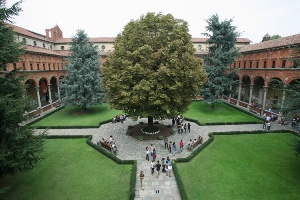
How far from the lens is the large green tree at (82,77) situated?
1129 inches

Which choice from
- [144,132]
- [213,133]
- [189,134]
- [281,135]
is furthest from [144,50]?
[281,135]

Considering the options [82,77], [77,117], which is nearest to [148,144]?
[77,117]

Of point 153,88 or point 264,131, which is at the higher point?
point 153,88

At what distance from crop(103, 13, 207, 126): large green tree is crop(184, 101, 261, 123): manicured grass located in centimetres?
975

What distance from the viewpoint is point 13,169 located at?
9.95m

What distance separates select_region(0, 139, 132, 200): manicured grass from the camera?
460 inches

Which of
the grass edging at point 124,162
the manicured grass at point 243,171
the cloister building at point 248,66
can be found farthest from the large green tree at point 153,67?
the cloister building at point 248,66

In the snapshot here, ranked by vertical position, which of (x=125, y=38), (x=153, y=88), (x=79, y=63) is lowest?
(x=153, y=88)

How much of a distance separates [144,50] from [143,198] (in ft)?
39.6

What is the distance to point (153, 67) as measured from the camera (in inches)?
700

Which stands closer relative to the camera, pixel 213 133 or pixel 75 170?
pixel 75 170

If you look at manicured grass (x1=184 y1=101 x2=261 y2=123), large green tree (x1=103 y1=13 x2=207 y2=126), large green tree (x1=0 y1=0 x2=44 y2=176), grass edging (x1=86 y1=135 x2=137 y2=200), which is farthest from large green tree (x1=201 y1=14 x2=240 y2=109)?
large green tree (x1=0 y1=0 x2=44 y2=176)

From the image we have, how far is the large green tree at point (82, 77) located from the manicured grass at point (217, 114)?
1532 cm

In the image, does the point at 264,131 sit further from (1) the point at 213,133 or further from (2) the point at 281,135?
(1) the point at 213,133
